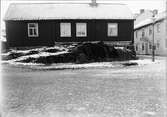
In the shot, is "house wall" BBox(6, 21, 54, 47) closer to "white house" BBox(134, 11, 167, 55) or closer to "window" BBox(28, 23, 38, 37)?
"window" BBox(28, 23, 38, 37)

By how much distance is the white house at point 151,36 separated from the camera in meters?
36.6

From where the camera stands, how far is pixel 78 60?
64.1 feet

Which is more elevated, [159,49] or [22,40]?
[22,40]

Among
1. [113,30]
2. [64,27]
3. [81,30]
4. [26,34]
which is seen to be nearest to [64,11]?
[64,27]

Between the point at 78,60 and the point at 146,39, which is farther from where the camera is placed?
the point at 146,39

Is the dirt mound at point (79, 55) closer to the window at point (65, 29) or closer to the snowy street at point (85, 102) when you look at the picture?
the window at point (65, 29)

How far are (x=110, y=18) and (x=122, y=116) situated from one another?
76.0 ft

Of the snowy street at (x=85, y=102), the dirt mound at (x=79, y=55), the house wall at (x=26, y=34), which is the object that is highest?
the house wall at (x=26, y=34)

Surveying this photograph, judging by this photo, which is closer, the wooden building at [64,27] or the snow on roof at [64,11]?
the wooden building at [64,27]

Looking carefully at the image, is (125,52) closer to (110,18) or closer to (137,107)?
(110,18)

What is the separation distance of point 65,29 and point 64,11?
2.66 m

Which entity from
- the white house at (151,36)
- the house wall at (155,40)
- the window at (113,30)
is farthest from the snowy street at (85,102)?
the house wall at (155,40)

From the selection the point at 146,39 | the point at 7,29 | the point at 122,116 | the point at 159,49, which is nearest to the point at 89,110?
the point at 122,116

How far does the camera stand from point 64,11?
27906 mm
